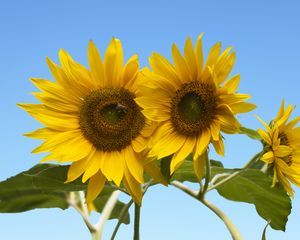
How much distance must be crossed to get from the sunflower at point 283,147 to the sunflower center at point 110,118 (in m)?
0.32

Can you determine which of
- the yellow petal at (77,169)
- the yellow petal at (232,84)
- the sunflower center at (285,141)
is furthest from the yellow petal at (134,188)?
the sunflower center at (285,141)

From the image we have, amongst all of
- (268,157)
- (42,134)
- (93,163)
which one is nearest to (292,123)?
(268,157)

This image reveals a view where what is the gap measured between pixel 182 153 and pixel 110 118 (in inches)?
9.4

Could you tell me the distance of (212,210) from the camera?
166 cm

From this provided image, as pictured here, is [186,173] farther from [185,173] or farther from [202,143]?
[202,143]

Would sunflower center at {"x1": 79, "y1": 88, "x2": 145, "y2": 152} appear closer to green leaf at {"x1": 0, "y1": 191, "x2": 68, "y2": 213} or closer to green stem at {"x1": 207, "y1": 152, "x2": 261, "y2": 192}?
green stem at {"x1": 207, "y1": 152, "x2": 261, "y2": 192}

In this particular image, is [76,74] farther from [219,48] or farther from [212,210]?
[212,210]

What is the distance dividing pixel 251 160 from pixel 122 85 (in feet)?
1.40

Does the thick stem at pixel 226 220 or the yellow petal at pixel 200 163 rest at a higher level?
the yellow petal at pixel 200 163

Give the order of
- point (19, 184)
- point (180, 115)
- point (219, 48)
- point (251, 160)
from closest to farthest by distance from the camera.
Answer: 1. point (219, 48)
2. point (180, 115)
3. point (251, 160)
4. point (19, 184)

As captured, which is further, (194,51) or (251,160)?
(251,160)

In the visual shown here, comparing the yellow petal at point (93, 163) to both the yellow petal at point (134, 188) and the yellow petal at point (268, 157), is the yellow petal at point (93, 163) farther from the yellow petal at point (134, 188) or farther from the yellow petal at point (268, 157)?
the yellow petal at point (268, 157)

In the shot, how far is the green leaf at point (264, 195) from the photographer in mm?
1620

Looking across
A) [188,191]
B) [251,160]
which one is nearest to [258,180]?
[251,160]
